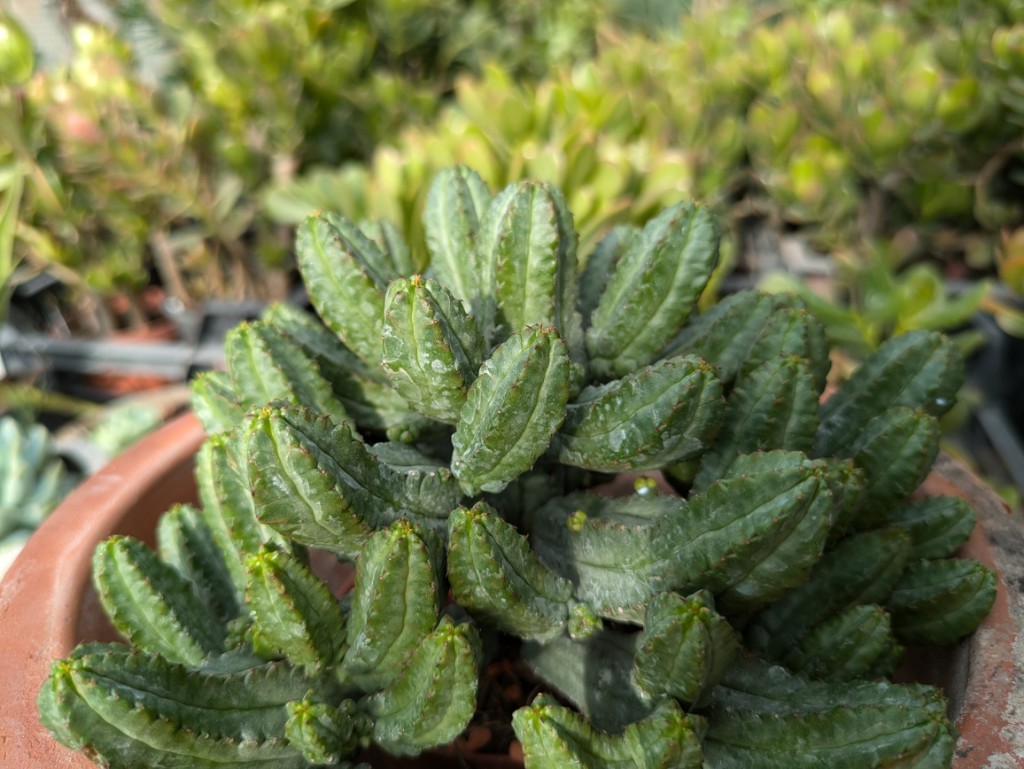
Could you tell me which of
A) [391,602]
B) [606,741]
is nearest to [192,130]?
[391,602]

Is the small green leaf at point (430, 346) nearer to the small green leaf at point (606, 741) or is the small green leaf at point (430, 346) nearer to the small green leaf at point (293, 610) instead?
the small green leaf at point (293, 610)

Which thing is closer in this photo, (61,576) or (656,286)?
(656,286)

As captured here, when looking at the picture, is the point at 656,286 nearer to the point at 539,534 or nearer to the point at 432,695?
the point at 539,534

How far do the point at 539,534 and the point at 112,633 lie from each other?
630 millimetres

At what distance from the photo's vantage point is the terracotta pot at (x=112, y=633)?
0.79m

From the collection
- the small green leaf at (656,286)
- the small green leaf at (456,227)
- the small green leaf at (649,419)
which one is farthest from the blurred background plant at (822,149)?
the small green leaf at (649,419)

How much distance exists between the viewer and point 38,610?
99cm

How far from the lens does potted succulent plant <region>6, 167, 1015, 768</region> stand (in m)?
0.70

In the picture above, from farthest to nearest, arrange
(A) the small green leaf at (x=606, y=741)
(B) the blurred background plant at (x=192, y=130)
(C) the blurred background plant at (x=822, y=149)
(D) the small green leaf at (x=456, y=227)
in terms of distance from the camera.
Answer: (B) the blurred background plant at (x=192, y=130) < (C) the blurred background plant at (x=822, y=149) < (D) the small green leaf at (x=456, y=227) < (A) the small green leaf at (x=606, y=741)

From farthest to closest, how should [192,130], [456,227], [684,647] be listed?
→ [192,130] < [456,227] < [684,647]

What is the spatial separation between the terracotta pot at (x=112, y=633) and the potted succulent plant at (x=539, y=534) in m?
0.06

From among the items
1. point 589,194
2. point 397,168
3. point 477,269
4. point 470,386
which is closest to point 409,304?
point 470,386

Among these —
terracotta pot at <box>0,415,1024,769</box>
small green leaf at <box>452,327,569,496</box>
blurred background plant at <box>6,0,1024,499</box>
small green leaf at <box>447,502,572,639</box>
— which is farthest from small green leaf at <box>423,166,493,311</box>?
blurred background plant at <box>6,0,1024,499</box>

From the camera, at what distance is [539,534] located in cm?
90
